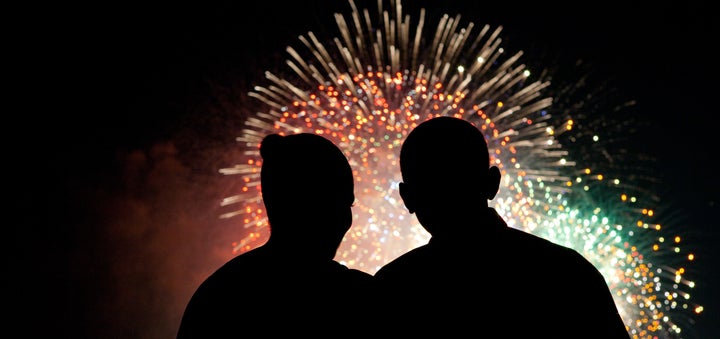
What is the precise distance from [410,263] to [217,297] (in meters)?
0.76

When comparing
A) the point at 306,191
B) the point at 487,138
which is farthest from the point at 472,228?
the point at 487,138

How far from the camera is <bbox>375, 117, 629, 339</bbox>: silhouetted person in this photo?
70.4 inches

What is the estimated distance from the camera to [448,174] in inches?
77.1

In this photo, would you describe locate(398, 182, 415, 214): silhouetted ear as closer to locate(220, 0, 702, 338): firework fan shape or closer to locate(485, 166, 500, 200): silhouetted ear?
locate(485, 166, 500, 200): silhouetted ear

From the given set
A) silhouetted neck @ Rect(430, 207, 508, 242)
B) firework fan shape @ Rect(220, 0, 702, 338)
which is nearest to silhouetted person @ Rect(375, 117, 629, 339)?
silhouetted neck @ Rect(430, 207, 508, 242)

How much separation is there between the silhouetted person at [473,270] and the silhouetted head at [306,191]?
1.27 feet

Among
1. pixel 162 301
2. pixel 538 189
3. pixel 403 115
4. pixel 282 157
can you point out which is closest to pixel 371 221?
pixel 403 115

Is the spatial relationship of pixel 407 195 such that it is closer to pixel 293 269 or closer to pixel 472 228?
pixel 472 228

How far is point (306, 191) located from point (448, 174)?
64 cm

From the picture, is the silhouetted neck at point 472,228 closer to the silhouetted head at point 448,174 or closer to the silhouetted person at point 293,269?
the silhouetted head at point 448,174

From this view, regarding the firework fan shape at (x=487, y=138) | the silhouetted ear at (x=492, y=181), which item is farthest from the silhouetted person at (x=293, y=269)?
the firework fan shape at (x=487, y=138)

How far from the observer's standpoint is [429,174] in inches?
78.0

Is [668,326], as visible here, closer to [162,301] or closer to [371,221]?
[371,221]

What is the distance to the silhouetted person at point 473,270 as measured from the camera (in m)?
1.79
